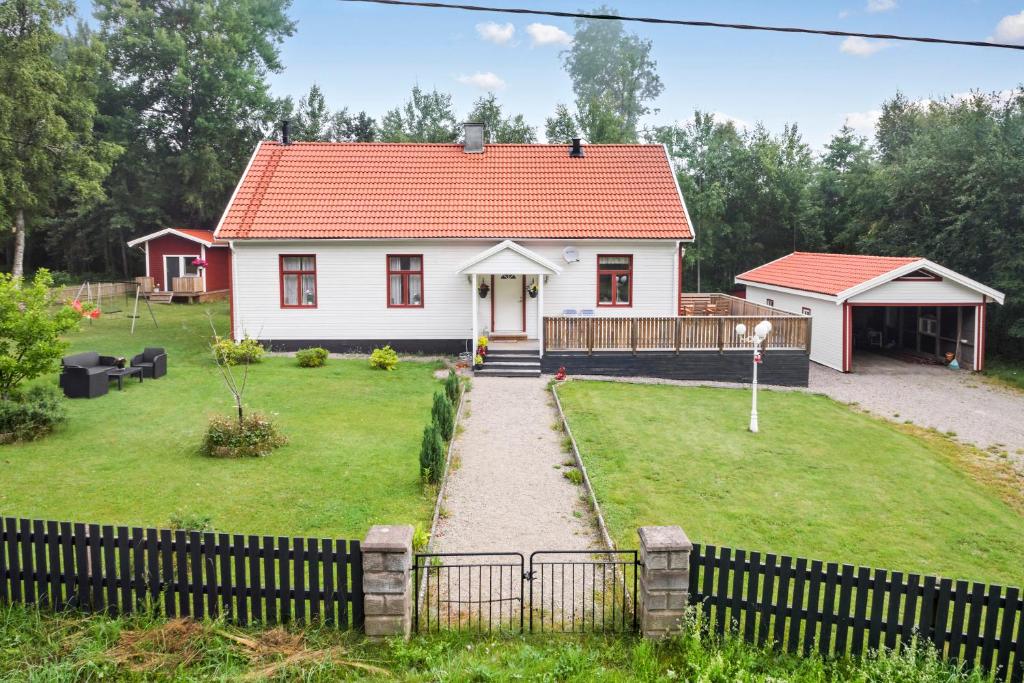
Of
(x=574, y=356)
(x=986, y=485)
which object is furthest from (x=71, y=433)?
(x=986, y=485)

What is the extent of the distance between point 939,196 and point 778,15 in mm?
22732

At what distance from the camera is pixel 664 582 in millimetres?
6270

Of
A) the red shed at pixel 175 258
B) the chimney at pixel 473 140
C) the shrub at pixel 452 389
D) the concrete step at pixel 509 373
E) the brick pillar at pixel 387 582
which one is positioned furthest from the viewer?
the red shed at pixel 175 258

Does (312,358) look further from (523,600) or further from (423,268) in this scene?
(523,600)

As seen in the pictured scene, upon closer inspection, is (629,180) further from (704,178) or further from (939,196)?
(704,178)

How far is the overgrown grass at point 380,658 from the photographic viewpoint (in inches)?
227

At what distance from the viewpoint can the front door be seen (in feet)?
69.8

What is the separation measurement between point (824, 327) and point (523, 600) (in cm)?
1851

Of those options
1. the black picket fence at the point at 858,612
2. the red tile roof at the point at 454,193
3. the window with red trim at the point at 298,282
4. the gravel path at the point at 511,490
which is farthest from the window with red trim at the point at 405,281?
the black picket fence at the point at 858,612

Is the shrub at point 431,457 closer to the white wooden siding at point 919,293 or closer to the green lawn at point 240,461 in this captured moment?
the green lawn at point 240,461

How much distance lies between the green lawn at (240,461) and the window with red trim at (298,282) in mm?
3703

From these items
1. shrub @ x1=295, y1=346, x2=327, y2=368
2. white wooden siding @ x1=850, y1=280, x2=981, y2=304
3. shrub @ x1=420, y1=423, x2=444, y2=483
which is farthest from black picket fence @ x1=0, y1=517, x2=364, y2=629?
white wooden siding @ x1=850, y1=280, x2=981, y2=304

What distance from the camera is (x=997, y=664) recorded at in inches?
235

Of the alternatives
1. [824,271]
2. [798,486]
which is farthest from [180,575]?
[824,271]
